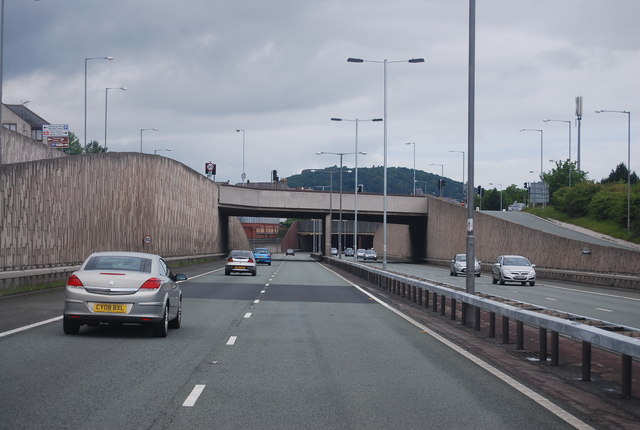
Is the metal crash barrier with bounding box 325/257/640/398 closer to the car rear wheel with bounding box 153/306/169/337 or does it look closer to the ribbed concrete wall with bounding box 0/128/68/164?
the car rear wheel with bounding box 153/306/169/337

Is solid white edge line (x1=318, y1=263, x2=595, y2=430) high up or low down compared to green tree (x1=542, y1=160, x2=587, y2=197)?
down

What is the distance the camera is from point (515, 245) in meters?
67.0

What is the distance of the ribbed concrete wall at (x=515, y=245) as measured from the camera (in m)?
49.1

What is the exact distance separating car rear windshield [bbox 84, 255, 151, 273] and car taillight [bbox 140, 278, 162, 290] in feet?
1.22

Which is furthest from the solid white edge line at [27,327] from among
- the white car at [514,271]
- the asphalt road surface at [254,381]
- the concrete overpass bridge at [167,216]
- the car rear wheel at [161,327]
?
the white car at [514,271]

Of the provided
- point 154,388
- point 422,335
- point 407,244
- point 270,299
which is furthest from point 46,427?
point 407,244

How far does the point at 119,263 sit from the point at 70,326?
1427 mm

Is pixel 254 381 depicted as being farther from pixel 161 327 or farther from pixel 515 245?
pixel 515 245

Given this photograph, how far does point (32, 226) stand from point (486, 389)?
25.2 m

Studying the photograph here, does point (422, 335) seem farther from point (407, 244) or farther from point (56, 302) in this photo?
point (407, 244)

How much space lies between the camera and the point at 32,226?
106ft

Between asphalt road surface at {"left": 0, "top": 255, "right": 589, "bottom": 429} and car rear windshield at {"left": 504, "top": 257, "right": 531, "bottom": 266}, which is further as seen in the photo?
car rear windshield at {"left": 504, "top": 257, "right": 531, "bottom": 266}

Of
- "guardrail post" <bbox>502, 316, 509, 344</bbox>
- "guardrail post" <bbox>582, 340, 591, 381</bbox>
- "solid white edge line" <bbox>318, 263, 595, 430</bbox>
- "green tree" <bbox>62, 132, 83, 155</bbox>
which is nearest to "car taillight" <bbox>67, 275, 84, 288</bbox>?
"solid white edge line" <bbox>318, 263, 595, 430</bbox>

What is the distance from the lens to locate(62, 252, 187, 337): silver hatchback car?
15172 mm
